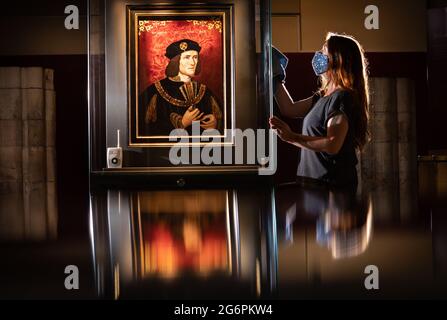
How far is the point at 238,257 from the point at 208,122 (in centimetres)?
239

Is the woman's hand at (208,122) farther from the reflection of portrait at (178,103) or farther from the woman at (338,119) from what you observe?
the woman at (338,119)

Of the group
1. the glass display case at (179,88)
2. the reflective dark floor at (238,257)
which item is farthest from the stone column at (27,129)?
the reflective dark floor at (238,257)

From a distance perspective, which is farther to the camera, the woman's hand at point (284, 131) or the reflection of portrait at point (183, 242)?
the woman's hand at point (284, 131)

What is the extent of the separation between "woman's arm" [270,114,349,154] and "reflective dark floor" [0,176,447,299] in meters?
0.82

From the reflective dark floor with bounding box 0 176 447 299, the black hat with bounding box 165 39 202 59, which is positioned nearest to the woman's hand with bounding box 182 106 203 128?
the black hat with bounding box 165 39 202 59

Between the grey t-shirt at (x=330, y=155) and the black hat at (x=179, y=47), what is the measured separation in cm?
113

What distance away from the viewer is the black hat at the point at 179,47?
3367 millimetres

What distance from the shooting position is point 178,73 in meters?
3.34

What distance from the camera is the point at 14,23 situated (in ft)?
19.0

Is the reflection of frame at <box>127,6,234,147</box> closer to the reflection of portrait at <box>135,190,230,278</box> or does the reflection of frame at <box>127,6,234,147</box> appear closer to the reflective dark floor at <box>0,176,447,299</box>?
the reflection of portrait at <box>135,190,230,278</box>

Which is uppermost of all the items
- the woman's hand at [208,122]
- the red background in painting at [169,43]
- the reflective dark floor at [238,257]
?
the red background in painting at [169,43]
